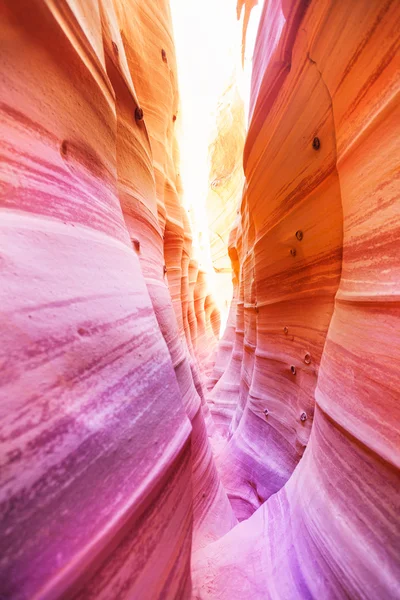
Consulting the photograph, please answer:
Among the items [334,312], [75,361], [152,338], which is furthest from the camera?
[334,312]

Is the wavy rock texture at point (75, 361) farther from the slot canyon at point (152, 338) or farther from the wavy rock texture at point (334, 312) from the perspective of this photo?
the wavy rock texture at point (334, 312)

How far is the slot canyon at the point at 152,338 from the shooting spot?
334 millimetres

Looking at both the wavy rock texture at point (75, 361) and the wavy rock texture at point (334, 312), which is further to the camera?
the wavy rock texture at point (334, 312)

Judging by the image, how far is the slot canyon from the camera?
1.10ft

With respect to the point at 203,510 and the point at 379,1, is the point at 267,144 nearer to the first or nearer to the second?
the point at 379,1

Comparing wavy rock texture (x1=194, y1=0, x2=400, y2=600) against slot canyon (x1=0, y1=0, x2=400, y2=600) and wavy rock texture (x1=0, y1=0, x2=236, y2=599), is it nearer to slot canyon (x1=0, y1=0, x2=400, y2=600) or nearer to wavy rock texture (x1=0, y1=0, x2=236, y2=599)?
slot canyon (x1=0, y1=0, x2=400, y2=600)

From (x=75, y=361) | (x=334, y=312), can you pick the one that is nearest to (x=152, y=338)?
(x=75, y=361)

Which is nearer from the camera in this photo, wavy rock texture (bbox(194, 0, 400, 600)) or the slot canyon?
the slot canyon

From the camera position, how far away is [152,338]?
60 centimetres

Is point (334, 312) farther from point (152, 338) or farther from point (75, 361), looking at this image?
point (75, 361)

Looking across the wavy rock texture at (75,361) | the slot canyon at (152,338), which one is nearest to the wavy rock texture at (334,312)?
the slot canyon at (152,338)

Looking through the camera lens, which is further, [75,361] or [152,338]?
[152,338]

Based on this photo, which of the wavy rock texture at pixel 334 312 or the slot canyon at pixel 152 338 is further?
the wavy rock texture at pixel 334 312

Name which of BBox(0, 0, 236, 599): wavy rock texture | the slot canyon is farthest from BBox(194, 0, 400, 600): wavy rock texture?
BBox(0, 0, 236, 599): wavy rock texture
